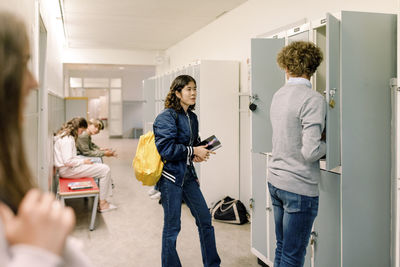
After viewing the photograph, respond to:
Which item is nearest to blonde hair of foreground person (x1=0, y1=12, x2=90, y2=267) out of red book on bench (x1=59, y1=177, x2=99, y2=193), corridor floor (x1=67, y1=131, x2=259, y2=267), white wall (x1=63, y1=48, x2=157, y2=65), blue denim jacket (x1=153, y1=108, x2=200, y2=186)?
blue denim jacket (x1=153, y1=108, x2=200, y2=186)

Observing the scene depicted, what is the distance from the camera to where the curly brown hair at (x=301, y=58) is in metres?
2.05

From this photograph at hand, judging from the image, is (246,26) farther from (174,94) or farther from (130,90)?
(130,90)

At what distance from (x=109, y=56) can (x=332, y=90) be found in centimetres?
806

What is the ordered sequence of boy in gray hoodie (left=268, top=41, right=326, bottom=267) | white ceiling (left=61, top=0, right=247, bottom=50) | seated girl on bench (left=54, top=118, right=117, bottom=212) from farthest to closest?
white ceiling (left=61, top=0, right=247, bottom=50), seated girl on bench (left=54, top=118, right=117, bottom=212), boy in gray hoodie (left=268, top=41, right=326, bottom=267)

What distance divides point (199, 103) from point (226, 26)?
5.07 ft

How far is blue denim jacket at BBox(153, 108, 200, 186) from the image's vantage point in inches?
100

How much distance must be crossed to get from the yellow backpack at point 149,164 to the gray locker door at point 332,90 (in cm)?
112

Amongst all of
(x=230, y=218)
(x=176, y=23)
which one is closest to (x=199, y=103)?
(x=230, y=218)

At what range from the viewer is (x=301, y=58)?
6.76 ft

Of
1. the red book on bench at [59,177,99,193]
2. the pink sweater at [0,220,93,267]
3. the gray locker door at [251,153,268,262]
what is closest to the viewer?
the pink sweater at [0,220,93,267]

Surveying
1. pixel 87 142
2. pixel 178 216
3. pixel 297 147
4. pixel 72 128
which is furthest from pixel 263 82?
pixel 87 142

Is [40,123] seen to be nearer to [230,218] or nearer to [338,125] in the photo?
[230,218]

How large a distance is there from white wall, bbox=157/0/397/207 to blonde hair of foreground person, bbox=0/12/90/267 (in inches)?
106

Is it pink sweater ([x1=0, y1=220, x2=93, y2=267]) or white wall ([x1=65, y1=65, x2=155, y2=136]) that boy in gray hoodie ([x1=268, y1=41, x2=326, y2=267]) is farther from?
white wall ([x1=65, y1=65, x2=155, y2=136])
